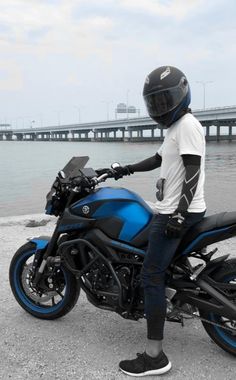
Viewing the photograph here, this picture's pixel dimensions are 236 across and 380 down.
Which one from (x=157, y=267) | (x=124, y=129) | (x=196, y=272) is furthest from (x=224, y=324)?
(x=124, y=129)

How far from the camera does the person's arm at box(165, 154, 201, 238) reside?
3.18 metres

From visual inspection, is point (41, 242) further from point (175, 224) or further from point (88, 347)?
point (175, 224)

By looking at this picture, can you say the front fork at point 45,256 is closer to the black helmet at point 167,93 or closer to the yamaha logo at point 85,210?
the yamaha logo at point 85,210

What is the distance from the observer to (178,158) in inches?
131

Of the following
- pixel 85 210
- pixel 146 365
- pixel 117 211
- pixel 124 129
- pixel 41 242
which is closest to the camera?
pixel 146 365

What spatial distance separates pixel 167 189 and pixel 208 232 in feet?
1.41

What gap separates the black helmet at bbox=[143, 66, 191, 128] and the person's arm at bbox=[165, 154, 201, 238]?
1.24 ft

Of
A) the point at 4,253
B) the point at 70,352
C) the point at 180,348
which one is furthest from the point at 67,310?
the point at 4,253

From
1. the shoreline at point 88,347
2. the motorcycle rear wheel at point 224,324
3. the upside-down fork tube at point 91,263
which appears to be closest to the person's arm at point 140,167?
the upside-down fork tube at point 91,263

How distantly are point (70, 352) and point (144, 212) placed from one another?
1.28 m

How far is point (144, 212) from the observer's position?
3609mm

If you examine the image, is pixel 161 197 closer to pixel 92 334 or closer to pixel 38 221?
pixel 92 334

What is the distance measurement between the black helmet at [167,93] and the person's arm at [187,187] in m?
0.38

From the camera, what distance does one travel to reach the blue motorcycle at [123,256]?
11.3 feet
